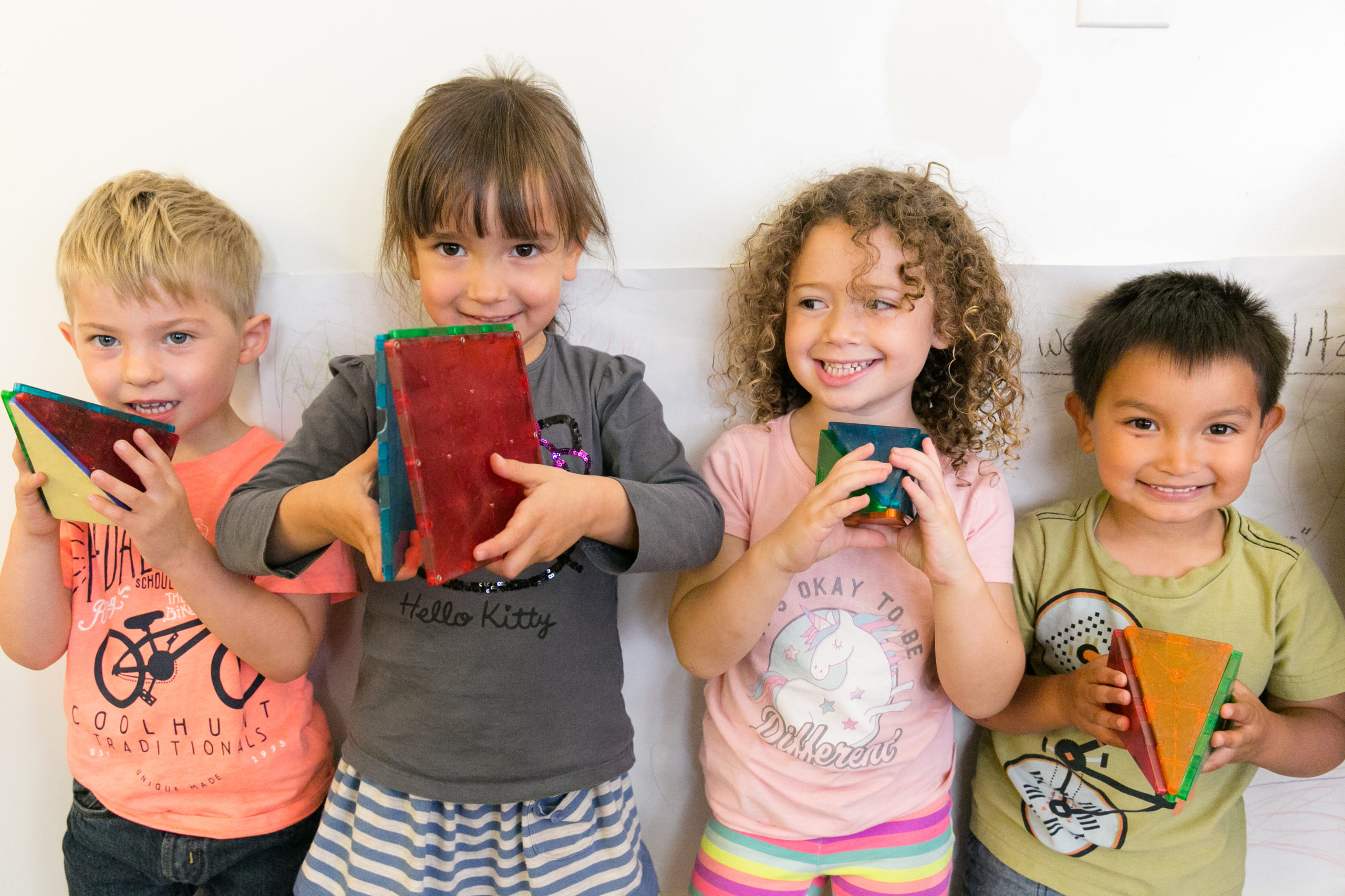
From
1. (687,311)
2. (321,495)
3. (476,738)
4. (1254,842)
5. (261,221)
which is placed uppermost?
(261,221)

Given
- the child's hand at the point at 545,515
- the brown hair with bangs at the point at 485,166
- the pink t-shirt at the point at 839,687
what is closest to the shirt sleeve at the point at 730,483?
the pink t-shirt at the point at 839,687

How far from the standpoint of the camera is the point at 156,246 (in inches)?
39.0

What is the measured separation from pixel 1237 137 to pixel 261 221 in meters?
1.33

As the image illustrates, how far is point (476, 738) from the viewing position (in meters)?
0.92

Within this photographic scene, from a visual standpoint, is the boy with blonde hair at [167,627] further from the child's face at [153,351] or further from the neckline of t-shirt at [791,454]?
the neckline of t-shirt at [791,454]

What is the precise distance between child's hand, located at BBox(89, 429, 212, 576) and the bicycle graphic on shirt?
149 millimetres

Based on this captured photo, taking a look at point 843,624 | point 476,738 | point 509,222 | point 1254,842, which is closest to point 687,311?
point 509,222

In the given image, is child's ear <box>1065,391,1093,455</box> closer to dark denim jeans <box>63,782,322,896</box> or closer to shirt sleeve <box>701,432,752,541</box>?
shirt sleeve <box>701,432,752,541</box>

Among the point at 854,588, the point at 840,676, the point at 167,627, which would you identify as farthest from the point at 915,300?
the point at 167,627

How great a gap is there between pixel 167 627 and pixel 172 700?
0.09 meters

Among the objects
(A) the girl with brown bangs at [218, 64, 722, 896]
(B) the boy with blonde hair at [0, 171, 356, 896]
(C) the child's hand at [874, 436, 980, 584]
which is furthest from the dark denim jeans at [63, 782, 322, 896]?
(C) the child's hand at [874, 436, 980, 584]

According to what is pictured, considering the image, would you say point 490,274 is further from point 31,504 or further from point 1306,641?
point 1306,641

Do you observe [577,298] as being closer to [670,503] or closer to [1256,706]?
[670,503]

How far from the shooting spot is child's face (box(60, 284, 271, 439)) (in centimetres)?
99
